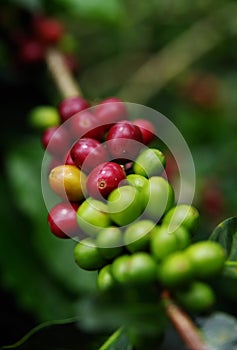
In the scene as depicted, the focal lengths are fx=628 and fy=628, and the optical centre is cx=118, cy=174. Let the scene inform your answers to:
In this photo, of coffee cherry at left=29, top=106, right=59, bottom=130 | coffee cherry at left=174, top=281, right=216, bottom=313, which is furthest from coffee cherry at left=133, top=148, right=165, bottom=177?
coffee cherry at left=29, top=106, right=59, bottom=130

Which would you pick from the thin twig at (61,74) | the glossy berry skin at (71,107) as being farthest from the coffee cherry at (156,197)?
the thin twig at (61,74)

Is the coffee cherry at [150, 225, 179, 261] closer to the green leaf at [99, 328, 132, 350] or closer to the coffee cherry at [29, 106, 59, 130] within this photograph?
the green leaf at [99, 328, 132, 350]

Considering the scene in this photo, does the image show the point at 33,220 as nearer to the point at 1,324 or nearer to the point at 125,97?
the point at 1,324

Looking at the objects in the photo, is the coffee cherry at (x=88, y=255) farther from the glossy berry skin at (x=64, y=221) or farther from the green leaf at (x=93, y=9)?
the green leaf at (x=93, y=9)

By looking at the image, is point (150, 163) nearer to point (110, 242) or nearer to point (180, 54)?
point (110, 242)

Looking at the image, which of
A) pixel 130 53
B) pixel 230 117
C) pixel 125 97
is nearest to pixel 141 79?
pixel 125 97

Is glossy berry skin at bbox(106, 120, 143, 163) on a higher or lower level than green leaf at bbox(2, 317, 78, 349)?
higher
